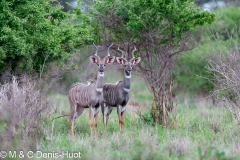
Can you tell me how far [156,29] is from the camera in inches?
527

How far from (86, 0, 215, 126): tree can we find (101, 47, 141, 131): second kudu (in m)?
0.52

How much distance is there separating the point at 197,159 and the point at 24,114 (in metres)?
3.68

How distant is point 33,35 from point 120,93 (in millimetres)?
2640

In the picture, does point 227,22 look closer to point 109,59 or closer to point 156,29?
point 156,29

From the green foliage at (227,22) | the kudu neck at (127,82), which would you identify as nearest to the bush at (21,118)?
the kudu neck at (127,82)

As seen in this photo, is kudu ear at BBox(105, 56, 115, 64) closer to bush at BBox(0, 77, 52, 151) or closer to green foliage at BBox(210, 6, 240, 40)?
bush at BBox(0, 77, 52, 151)

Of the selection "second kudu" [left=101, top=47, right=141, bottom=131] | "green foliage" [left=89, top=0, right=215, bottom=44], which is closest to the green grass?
"second kudu" [left=101, top=47, right=141, bottom=131]

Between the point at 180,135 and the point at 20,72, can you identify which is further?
the point at 20,72

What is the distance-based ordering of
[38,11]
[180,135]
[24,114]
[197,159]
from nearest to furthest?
1. [197,159]
2. [24,114]
3. [180,135]
4. [38,11]

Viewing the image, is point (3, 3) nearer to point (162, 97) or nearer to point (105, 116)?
point (105, 116)

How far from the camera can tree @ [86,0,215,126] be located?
520 inches

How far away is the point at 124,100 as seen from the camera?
13.3 metres

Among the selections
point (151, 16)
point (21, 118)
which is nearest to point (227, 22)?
point (151, 16)

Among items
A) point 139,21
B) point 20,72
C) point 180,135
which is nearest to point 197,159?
point 180,135
